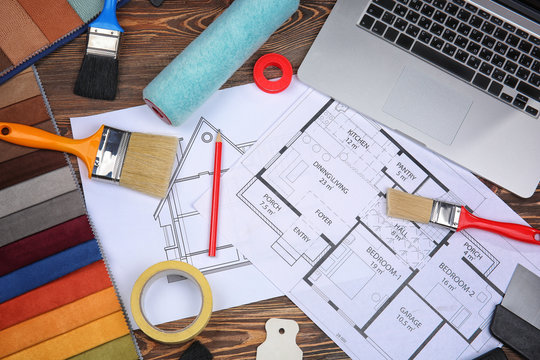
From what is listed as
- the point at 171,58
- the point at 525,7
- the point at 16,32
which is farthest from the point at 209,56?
the point at 525,7

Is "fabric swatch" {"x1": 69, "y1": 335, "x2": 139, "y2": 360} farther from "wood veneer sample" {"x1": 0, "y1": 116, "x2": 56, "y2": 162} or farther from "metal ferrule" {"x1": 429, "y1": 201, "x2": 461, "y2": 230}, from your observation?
"metal ferrule" {"x1": 429, "y1": 201, "x2": 461, "y2": 230}

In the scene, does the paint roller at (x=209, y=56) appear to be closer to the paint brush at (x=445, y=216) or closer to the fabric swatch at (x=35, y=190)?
the fabric swatch at (x=35, y=190)

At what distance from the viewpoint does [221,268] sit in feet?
2.56

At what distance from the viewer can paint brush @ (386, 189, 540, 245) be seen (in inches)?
31.4

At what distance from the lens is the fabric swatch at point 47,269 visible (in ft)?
2.38

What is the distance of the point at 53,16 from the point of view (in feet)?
2.54

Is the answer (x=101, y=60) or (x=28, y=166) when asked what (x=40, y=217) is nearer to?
(x=28, y=166)

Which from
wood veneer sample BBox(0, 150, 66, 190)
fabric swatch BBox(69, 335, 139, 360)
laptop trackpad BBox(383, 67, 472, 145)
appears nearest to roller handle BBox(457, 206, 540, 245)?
laptop trackpad BBox(383, 67, 472, 145)

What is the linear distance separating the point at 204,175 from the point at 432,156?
0.43 meters

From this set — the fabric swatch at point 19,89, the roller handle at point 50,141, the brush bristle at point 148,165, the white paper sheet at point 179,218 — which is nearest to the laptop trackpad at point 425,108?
the white paper sheet at point 179,218

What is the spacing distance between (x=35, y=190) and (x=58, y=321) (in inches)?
8.8

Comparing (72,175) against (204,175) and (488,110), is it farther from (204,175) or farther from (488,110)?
(488,110)

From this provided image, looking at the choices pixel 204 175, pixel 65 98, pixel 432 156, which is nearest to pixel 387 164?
pixel 432 156

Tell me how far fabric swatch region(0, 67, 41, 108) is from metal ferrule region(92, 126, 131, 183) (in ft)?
0.50
